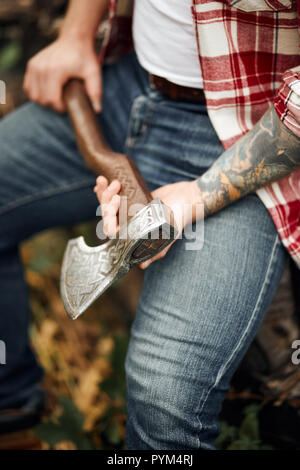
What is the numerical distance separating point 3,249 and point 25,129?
0.41 meters

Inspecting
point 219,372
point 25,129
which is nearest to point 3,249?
point 25,129

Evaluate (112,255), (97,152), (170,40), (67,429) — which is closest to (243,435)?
(67,429)

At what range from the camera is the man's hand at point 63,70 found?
1.30m

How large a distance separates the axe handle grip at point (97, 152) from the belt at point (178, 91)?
207mm

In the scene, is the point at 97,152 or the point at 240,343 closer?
the point at 240,343

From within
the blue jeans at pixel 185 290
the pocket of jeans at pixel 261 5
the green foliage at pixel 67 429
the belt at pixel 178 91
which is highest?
the pocket of jeans at pixel 261 5

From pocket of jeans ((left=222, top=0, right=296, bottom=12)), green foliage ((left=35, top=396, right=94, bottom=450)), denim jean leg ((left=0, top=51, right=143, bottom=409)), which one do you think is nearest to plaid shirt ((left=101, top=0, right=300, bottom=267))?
pocket of jeans ((left=222, top=0, right=296, bottom=12))

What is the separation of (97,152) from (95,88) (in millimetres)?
272

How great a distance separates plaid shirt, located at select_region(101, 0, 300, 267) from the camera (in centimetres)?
89

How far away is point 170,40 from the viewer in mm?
1031

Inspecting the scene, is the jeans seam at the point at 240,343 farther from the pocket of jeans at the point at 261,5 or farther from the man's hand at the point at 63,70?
the man's hand at the point at 63,70

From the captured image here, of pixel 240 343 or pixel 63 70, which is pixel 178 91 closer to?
pixel 63 70

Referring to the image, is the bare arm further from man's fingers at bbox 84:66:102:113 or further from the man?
the man

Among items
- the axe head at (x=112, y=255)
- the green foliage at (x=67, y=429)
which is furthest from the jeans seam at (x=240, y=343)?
the green foliage at (x=67, y=429)
